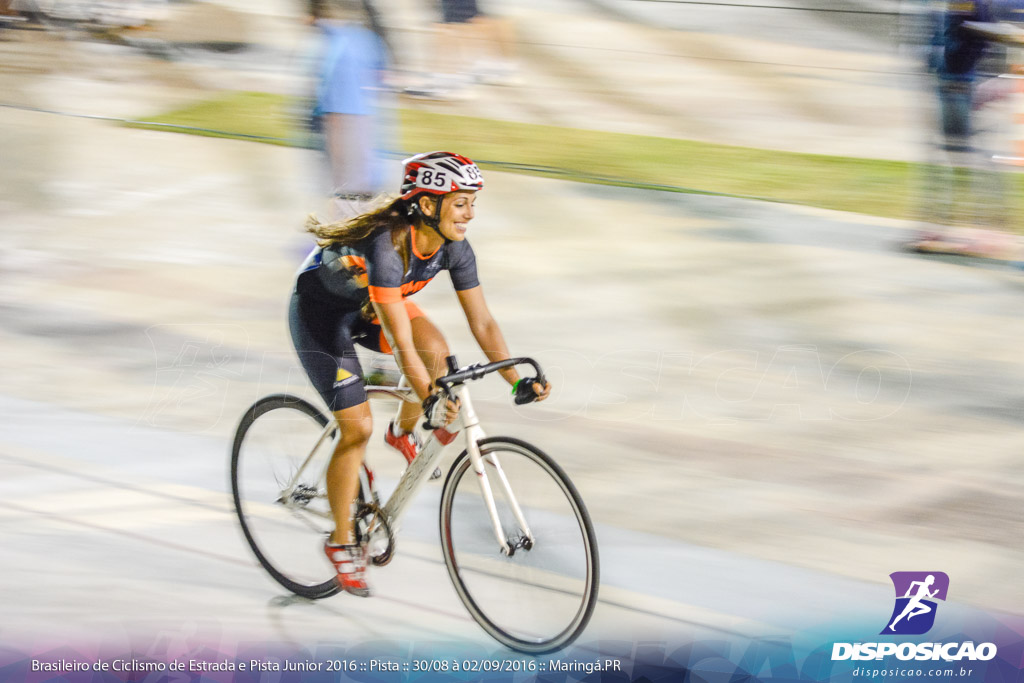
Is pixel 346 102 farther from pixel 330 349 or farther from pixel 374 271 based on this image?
pixel 374 271

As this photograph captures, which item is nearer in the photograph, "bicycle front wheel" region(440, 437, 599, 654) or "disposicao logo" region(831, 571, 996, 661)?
"bicycle front wheel" region(440, 437, 599, 654)

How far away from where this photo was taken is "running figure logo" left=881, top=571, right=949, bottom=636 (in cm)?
361

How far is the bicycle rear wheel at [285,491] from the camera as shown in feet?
12.0

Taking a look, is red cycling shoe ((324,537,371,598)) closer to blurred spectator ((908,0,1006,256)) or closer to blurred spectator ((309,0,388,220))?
blurred spectator ((309,0,388,220))

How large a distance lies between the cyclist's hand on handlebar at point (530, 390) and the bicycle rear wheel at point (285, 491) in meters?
0.76

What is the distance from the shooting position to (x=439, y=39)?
769 cm

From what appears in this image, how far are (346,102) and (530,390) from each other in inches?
91.8

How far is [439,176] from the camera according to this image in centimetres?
316

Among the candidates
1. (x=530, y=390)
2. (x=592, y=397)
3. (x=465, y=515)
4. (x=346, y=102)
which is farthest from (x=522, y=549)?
(x=346, y=102)

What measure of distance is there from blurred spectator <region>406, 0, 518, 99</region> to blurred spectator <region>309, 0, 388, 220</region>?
2.46 meters

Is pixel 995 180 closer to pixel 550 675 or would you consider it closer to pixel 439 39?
pixel 439 39

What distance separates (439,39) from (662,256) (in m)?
2.58

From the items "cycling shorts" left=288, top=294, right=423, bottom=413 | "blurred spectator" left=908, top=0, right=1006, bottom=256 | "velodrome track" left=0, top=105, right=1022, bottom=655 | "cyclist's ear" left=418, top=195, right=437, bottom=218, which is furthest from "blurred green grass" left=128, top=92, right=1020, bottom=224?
"cyclist's ear" left=418, top=195, right=437, bottom=218

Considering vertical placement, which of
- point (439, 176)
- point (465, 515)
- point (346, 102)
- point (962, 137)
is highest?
point (439, 176)
